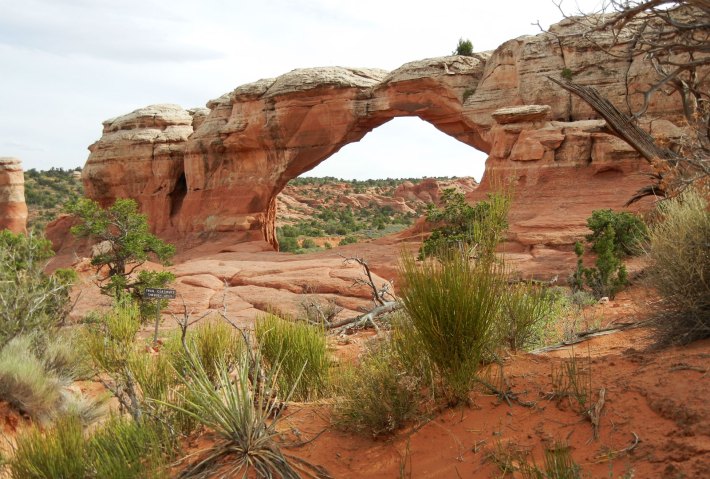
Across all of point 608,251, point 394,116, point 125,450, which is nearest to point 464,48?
point 394,116

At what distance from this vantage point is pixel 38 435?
420cm

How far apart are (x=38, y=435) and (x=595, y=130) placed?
54.8 feet

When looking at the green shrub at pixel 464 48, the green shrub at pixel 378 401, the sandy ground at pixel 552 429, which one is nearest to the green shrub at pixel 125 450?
the sandy ground at pixel 552 429

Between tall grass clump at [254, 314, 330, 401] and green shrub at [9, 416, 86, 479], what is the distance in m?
1.58

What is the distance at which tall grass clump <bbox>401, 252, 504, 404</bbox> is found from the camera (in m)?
3.94

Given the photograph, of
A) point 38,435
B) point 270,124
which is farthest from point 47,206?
point 38,435

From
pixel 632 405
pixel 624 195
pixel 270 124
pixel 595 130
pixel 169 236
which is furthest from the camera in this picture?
pixel 169 236

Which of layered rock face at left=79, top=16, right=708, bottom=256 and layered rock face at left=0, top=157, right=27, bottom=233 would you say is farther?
layered rock face at left=0, top=157, right=27, bottom=233

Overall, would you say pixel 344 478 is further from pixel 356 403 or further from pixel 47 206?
pixel 47 206

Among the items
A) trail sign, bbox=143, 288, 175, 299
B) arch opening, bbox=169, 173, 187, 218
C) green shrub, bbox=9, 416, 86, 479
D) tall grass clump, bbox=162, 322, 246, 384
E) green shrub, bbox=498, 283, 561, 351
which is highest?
arch opening, bbox=169, 173, 187, 218

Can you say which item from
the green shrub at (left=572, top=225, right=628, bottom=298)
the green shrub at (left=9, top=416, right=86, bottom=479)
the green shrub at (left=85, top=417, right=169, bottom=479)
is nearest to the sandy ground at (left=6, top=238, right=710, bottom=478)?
the green shrub at (left=85, top=417, right=169, bottom=479)

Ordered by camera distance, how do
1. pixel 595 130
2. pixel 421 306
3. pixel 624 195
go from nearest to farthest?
pixel 421 306, pixel 624 195, pixel 595 130

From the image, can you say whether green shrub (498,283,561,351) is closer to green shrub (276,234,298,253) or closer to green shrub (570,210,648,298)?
green shrub (570,210,648,298)

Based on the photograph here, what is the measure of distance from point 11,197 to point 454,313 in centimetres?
3244
